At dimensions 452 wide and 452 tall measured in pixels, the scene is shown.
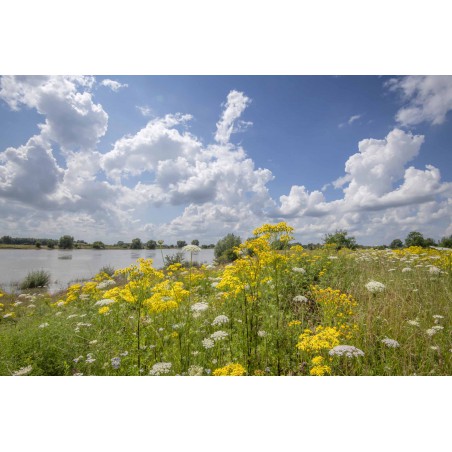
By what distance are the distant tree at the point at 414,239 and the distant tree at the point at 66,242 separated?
168 inches

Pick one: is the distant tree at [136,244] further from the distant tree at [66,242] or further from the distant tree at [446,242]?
the distant tree at [446,242]

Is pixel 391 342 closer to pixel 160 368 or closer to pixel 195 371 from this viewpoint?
pixel 195 371

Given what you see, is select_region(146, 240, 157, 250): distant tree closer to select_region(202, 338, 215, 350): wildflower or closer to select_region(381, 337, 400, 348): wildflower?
select_region(202, 338, 215, 350): wildflower

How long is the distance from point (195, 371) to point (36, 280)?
17.4 feet

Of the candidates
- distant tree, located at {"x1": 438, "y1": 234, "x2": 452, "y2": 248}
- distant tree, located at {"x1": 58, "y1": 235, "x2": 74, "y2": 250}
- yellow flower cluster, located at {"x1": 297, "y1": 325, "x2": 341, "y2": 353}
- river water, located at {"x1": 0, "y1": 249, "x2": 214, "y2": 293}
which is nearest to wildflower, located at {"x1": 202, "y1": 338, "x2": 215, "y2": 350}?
yellow flower cluster, located at {"x1": 297, "y1": 325, "x2": 341, "y2": 353}

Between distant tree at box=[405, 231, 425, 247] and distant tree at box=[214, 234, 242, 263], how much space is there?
2.26m

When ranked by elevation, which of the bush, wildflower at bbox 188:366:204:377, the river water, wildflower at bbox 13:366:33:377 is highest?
the river water

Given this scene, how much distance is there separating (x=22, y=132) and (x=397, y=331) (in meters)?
4.04

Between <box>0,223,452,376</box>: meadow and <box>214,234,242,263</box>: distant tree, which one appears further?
<box>214,234,242,263</box>: distant tree

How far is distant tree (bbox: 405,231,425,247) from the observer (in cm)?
338

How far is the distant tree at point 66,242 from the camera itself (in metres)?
3.29

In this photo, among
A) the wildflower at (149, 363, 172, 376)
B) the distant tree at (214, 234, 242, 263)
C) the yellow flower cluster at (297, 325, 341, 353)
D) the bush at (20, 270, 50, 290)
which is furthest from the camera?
the bush at (20, 270, 50, 290)

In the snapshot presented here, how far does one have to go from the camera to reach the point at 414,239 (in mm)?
3660

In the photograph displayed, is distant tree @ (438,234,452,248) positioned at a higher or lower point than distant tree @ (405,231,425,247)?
lower
